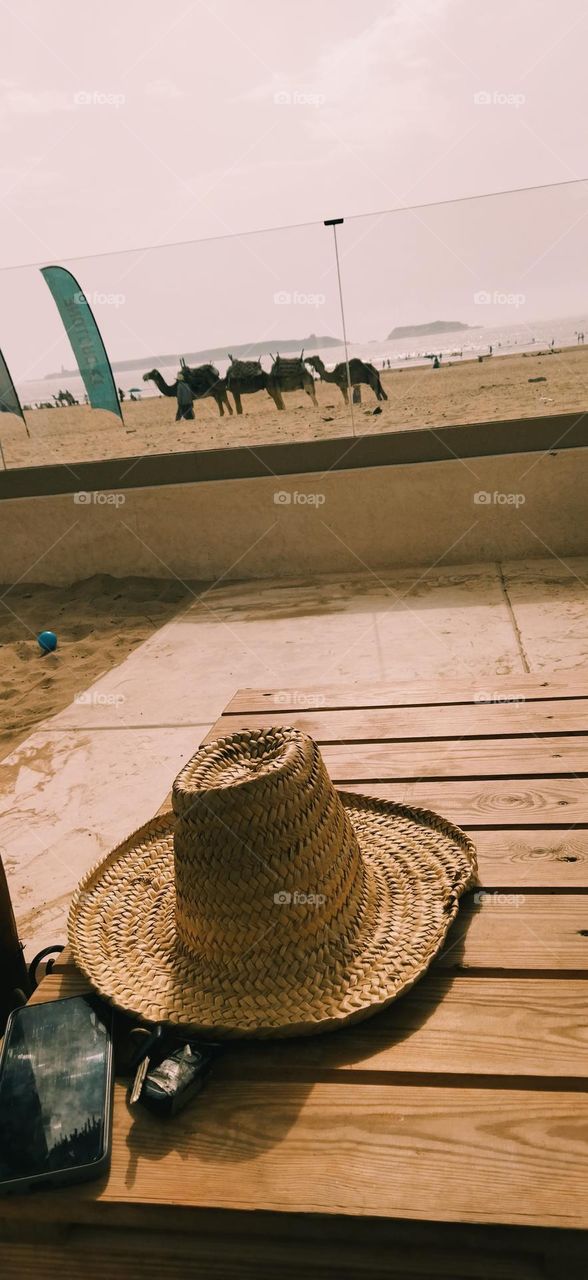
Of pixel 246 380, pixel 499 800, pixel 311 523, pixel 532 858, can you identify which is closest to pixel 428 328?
pixel 246 380

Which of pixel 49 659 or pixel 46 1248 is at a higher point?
pixel 46 1248

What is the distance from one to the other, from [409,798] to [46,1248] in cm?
103

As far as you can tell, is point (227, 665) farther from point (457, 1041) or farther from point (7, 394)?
point (7, 394)

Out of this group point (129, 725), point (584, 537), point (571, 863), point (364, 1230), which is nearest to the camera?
point (364, 1230)

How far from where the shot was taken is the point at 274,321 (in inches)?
254

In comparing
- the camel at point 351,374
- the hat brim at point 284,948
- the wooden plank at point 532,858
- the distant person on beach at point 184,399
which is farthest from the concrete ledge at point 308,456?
the hat brim at point 284,948

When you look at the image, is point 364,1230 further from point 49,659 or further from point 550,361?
point 550,361

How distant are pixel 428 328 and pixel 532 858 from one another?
20.3 ft

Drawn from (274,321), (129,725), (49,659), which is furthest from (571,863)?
(274,321)

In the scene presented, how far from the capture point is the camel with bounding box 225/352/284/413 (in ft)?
23.2

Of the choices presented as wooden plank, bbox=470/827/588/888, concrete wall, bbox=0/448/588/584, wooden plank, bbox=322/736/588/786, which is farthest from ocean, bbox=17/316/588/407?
wooden plank, bbox=470/827/588/888

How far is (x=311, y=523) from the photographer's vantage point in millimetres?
5871

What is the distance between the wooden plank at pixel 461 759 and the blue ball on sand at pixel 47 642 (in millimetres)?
3230

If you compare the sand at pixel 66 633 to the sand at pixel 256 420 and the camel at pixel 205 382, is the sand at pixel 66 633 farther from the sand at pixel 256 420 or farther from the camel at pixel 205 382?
the camel at pixel 205 382
